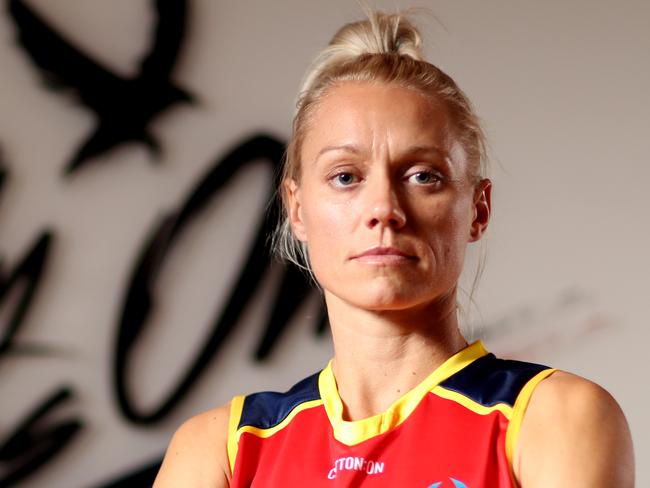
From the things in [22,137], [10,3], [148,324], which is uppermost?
[10,3]

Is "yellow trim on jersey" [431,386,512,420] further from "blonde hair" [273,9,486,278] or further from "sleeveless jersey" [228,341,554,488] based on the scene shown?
"blonde hair" [273,9,486,278]

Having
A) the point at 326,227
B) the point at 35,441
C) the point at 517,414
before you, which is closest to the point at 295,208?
the point at 326,227

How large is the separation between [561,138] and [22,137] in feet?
3.72

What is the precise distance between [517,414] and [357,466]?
17 cm

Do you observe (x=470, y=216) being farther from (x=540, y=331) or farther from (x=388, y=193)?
(x=540, y=331)

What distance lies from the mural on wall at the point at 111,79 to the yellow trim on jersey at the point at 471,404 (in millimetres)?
1097

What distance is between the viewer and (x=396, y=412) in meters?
1.08

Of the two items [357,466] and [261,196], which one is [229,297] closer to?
[261,196]

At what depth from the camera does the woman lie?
98 centimetres

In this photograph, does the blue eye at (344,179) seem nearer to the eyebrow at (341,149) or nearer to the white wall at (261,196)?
the eyebrow at (341,149)

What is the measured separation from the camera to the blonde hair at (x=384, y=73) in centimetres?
112

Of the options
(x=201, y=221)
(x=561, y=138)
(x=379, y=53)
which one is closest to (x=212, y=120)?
(x=201, y=221)

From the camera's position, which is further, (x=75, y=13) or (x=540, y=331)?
(x=540, y=331)

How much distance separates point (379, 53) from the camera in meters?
1.18
